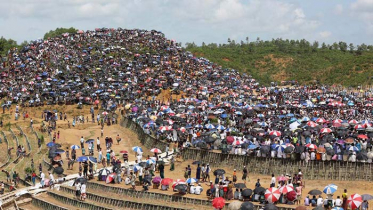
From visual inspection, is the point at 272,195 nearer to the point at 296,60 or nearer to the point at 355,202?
the point at 355,202

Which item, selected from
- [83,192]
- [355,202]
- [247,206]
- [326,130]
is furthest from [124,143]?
[355,202]

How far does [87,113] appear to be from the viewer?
194 feet

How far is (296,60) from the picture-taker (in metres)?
107

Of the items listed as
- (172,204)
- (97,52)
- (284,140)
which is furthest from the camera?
(97,52)

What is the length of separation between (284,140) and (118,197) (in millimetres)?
11633

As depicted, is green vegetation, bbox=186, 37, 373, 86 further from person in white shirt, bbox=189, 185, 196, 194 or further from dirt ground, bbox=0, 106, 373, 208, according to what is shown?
person in white shirt, bbox=189, 185, 196, 194

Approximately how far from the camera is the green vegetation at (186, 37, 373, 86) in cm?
9056

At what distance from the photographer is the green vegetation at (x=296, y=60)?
90562mm

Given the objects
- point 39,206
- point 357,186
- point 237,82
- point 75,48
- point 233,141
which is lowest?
point 39,206

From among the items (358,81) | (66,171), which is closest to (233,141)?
(66,171)

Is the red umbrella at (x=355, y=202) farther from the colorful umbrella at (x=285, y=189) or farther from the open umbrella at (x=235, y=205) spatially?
the open umbrella at (x=235, y=205)

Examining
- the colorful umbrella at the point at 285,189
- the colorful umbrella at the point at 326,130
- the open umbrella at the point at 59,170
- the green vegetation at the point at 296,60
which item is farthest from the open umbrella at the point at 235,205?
the green vegetation at the point at 296,60

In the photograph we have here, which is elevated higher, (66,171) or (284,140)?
(284,140)

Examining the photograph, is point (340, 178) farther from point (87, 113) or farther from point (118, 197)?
point (87, 113)
